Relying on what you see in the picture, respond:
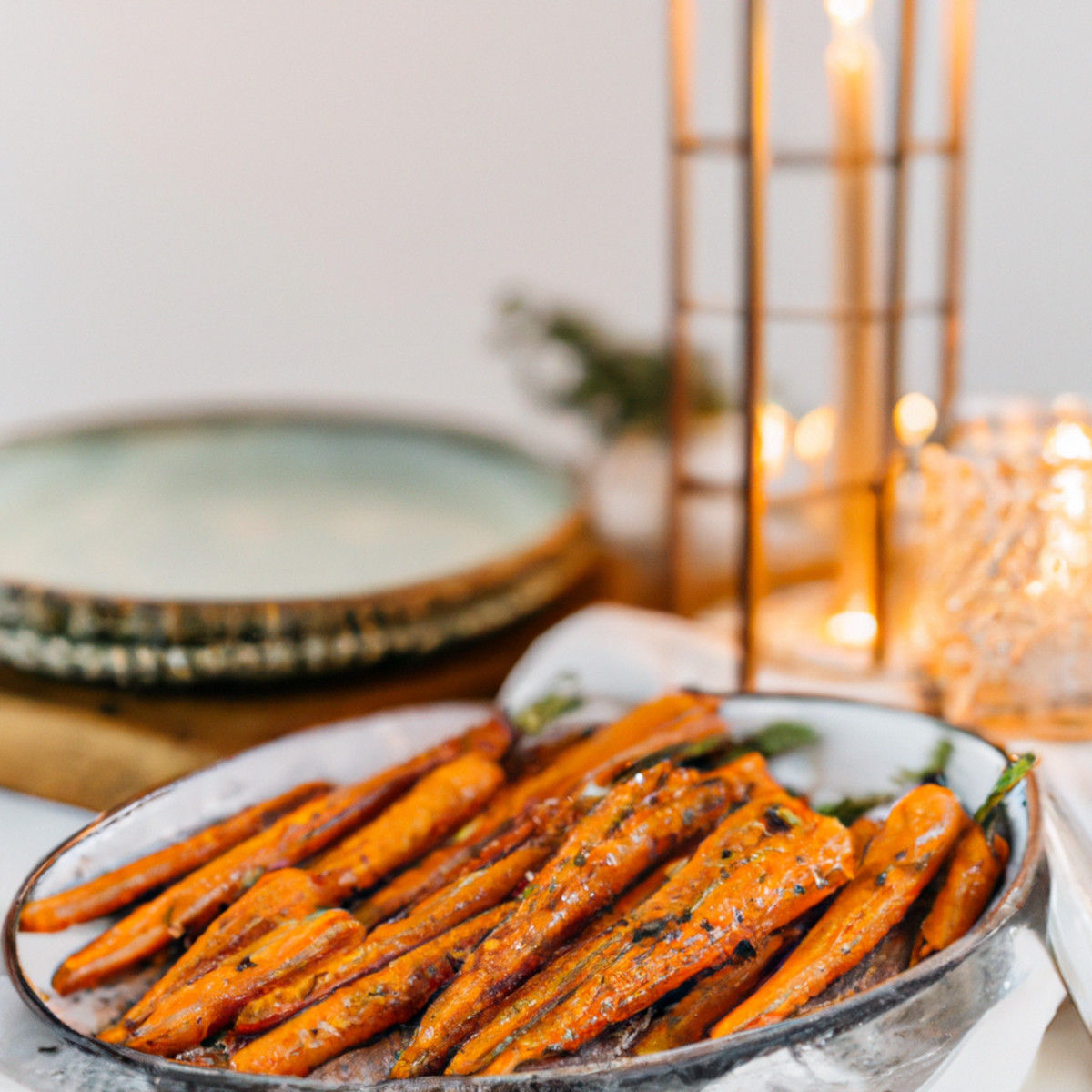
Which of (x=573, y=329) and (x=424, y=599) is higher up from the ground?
(x=573, y=329)

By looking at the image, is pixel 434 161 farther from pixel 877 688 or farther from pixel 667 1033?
pixel 667 1033

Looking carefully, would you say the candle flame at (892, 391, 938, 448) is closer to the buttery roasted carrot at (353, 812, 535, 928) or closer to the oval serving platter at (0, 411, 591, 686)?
the oval serving platter at (0, 411, 591, 686)

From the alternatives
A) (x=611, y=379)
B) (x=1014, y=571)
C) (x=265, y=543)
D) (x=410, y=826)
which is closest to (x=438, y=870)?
(x=410, y=826)

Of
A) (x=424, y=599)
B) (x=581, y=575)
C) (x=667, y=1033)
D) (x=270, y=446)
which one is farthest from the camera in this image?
(x=270, y=446)

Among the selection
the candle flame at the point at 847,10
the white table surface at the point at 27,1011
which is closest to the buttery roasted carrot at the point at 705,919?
the white table surface at the point at 27,1011

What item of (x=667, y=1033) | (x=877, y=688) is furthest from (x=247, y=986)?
(x=877, y=688)

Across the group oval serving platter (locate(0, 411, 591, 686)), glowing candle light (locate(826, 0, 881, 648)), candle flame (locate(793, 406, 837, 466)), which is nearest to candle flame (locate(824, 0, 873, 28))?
glowing candle light (locate(826, 0, 881, 648))

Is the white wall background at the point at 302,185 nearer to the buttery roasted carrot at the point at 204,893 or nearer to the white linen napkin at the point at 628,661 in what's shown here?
the white linen napkin at the point at 628,661
